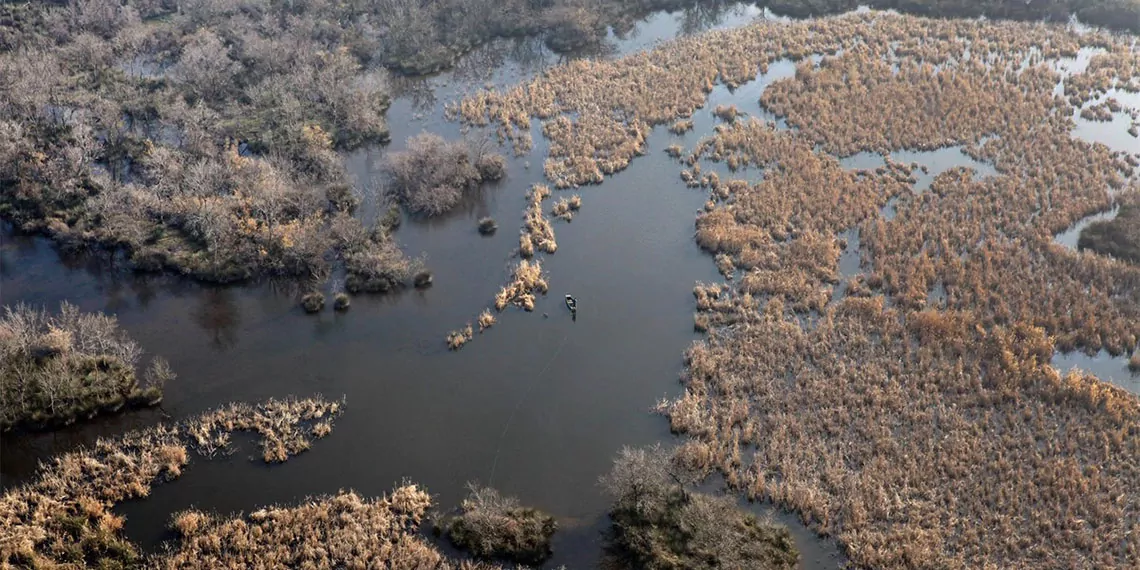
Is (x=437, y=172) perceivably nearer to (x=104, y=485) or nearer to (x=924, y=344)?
(x=104, y=485)

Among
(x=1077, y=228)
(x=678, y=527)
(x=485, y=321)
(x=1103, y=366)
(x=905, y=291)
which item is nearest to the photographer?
(x=678, y=527)

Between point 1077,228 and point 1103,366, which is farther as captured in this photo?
point 1077,228

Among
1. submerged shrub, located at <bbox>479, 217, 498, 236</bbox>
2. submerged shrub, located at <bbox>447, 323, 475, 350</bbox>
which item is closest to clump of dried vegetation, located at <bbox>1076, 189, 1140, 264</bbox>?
submerged shrub, located at <bbox>479, 217, 498, 236</bbox>

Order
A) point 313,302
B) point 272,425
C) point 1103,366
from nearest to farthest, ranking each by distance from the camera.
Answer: point 272,425, point 1103,366, point 313,302

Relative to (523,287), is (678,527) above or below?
below

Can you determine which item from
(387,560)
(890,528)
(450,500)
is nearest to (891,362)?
(890,528)

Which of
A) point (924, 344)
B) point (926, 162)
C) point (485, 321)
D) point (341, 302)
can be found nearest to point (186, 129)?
point (341, 302)

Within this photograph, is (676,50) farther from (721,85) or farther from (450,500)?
(450,500)
